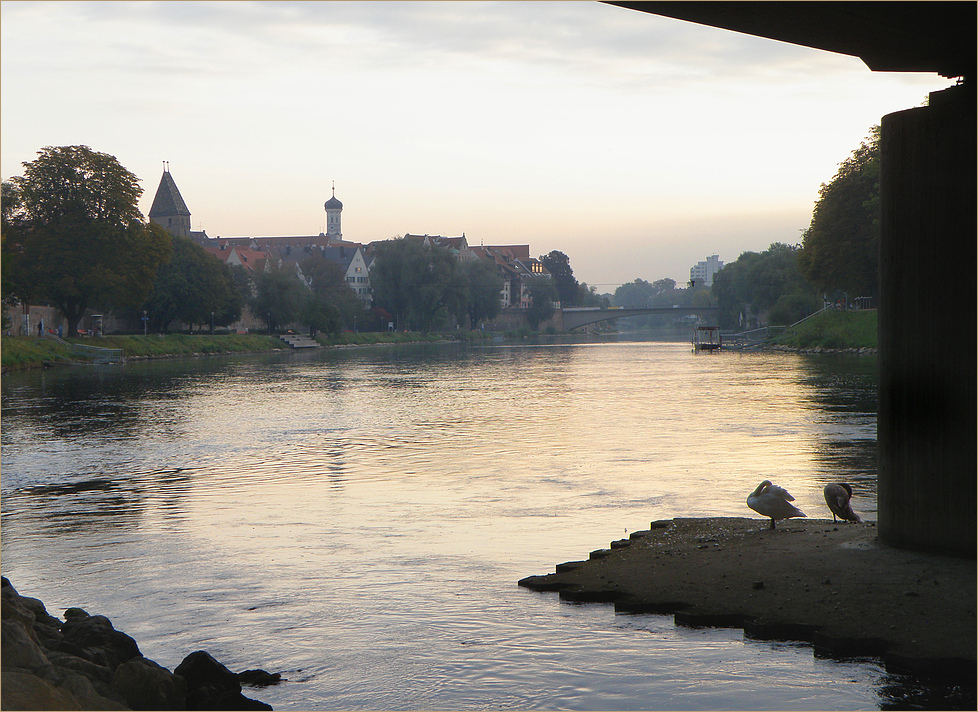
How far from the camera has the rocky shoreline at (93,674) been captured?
224 inches

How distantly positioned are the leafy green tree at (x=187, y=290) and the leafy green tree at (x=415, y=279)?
2329 centimetres

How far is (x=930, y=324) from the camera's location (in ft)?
29.7

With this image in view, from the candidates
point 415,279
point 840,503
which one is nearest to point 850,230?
point 415,279

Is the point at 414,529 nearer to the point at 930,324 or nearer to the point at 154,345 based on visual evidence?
the point at 930,324

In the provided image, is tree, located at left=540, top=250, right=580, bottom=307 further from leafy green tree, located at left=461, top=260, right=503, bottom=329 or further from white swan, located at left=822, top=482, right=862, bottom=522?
white swan, located at left=822, top=482, right=862, bottom=522

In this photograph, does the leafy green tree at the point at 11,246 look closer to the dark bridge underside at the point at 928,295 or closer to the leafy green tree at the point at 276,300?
the leafy green tree at the point at 276,300

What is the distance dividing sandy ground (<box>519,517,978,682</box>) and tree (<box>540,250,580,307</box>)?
6767 inches

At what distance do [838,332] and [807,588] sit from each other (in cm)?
6465

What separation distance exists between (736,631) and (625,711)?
1.71m

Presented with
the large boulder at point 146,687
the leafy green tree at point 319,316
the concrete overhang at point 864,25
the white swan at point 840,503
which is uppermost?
the concrete overhang at point 864,25

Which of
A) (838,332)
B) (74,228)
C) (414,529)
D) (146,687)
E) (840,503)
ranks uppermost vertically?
(74,228)

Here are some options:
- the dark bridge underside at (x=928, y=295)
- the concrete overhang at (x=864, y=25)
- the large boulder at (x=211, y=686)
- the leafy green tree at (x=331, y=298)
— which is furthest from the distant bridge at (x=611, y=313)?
the large boulder at (x=211, y=686)

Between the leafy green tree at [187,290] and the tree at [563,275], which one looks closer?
the leafy green tree at [187,290]

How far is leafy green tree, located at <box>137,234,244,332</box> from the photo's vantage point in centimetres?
8038
